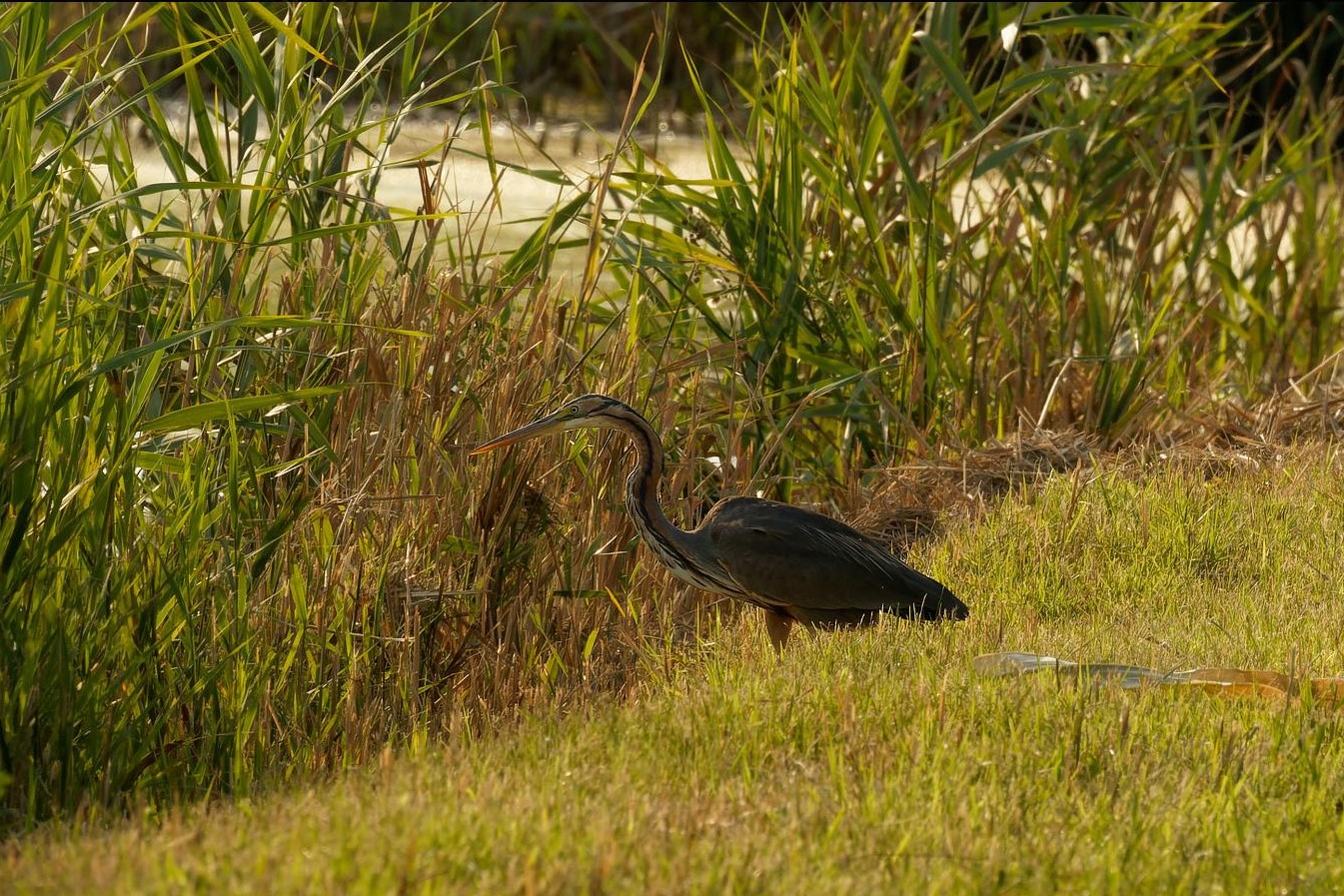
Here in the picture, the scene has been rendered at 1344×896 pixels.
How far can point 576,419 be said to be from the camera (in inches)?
164

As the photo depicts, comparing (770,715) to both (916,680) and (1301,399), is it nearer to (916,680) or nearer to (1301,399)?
(916,680)

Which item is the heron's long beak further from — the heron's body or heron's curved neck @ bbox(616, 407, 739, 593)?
heron's curved neck @ bbox(616, 407, 739, 593)

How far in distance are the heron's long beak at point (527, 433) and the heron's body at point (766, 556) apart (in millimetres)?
70

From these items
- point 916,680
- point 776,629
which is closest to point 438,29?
point 776,629

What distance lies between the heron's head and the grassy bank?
0.61 metres

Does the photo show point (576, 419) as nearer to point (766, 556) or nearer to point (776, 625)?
point (766, 556)

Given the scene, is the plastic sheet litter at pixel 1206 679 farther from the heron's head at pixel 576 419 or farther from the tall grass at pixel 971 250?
the tall grass at pixel 971 250

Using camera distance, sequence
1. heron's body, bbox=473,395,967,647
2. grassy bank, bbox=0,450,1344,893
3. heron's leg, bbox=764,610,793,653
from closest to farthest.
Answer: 1. grassy bank, bbox=0,450,1344,893
2. heron's body, bbox=473,395,967,647
3. heron's leg, bbox=764,610,793,653

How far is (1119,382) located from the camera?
591 centimetres

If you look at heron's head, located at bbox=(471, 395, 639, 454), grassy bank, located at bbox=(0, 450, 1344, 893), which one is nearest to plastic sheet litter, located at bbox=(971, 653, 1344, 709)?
grassy bank, located at bbox=(0, 450, 1344, 893)

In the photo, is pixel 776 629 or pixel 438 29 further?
pixel 438 29

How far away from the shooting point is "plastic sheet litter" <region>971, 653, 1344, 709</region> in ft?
10.6

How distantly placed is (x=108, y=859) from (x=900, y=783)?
3.96 feet

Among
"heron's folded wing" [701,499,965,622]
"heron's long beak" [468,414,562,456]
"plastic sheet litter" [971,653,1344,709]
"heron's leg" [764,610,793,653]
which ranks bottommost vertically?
"heron's leg" [764,610,793,653]
